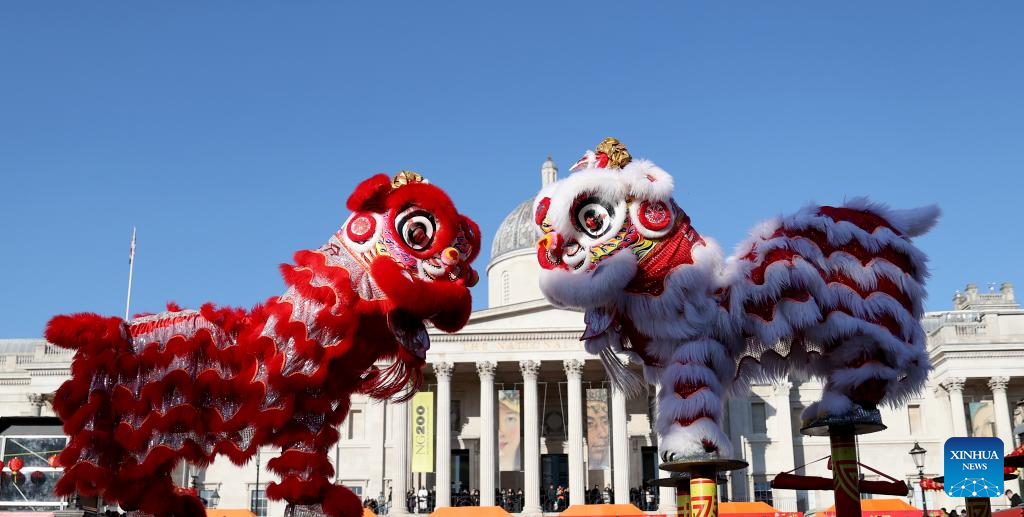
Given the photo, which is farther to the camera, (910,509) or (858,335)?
(910,509)

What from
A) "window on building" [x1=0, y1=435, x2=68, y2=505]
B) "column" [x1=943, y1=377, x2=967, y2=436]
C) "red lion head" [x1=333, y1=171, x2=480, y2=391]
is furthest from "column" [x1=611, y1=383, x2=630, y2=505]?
"red lion head" [x1=333, y1=171, x2=480, y2=391]

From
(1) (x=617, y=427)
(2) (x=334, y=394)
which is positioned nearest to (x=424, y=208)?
(2) (x=334, y=394)

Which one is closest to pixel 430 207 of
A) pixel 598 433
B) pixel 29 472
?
pixel 29 472

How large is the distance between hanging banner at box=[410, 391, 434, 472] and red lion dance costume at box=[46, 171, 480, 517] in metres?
33.2

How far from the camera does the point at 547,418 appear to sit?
169ft

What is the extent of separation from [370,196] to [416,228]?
2.16 ft

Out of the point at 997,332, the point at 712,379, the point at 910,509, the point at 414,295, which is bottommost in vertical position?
the point at 910,509

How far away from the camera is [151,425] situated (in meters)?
10.9

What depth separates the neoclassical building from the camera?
4441cm

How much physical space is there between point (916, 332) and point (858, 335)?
2.97 ft

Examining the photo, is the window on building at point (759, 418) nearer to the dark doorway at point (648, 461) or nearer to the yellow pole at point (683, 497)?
the dark doorway at point (648, 461)

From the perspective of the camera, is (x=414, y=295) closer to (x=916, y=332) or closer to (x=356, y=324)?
(x=356, y=324)

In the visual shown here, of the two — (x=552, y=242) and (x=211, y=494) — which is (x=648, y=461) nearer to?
(x=211, y=494)

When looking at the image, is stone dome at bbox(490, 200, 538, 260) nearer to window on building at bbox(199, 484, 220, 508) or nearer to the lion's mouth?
window on building at bbox(199, 484, 220, 508)
